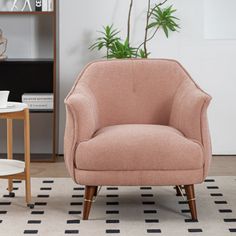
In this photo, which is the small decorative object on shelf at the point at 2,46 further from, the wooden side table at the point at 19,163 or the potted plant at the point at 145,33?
Result: the wooden side table at the point at 19,163

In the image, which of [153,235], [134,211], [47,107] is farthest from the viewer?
[47,107]

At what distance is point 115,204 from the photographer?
423 cm

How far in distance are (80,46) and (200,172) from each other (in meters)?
1.96

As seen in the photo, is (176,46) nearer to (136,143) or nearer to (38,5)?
(38,5)

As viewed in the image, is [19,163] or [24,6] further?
[24,6]

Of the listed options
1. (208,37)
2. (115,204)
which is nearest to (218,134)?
(208,37)

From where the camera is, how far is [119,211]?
161 inches

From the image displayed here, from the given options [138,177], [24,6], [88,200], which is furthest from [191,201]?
[24,6]

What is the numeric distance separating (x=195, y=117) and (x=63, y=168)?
151 centimetres

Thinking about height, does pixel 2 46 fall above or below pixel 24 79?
above

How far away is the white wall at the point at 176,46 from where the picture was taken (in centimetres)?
543

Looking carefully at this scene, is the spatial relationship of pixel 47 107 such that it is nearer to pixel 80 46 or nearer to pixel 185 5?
pixel 80 46

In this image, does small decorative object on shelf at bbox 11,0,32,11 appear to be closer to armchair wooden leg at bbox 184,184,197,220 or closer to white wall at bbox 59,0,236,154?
white wall at bbox 59,0,236,154

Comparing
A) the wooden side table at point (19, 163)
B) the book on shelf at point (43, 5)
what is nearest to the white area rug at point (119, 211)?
the wooden side table at point (19, 163)
